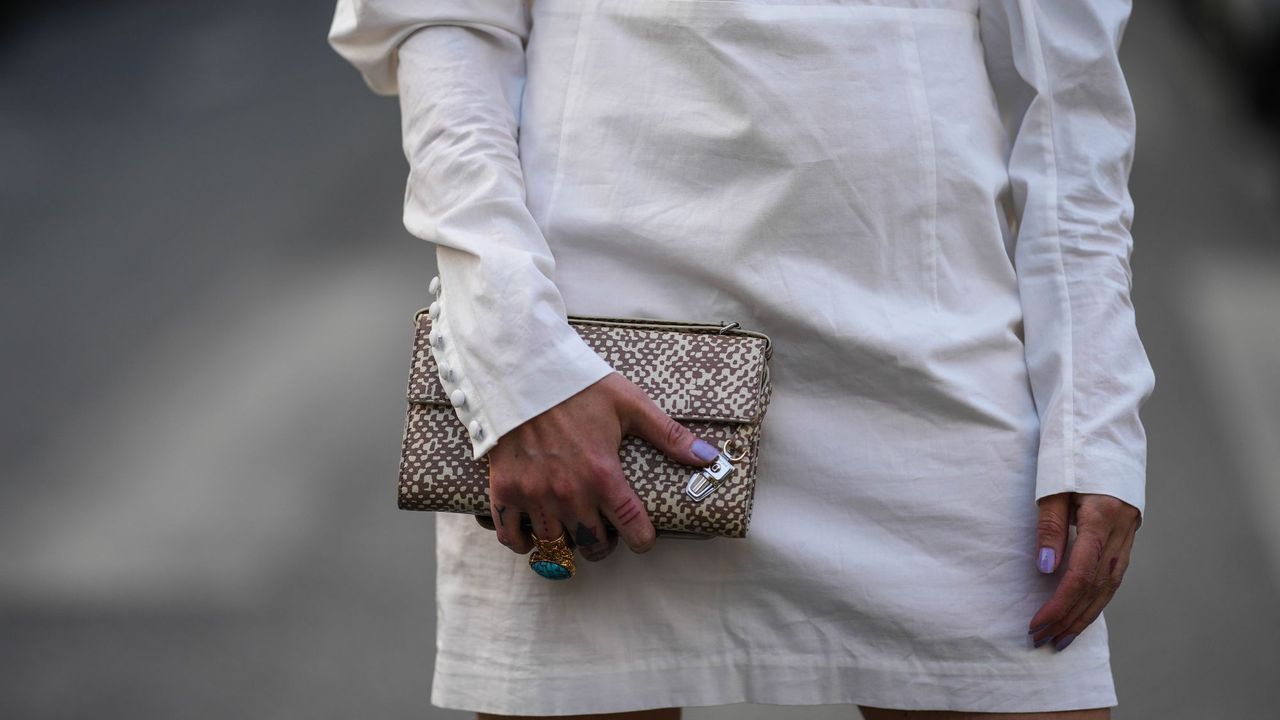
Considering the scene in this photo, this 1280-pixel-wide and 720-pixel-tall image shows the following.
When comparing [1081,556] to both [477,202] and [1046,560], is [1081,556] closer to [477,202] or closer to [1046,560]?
[1046,560]

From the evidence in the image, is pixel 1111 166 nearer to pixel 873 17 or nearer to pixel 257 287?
pixel 873 17

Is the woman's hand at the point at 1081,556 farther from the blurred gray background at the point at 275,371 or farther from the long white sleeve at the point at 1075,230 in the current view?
the blurred gray background at the point at 275,371

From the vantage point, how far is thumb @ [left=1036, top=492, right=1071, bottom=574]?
0.72m

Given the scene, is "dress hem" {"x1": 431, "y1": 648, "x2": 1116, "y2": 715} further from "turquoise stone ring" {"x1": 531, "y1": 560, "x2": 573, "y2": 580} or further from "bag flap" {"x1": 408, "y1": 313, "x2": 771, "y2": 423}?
"bag flap" {"x1": 408, "y1": 313, "x2": 771, "y2": 423}

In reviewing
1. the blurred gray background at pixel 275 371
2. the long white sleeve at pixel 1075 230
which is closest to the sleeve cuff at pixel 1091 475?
the long white sleeve at pixel 1075 230

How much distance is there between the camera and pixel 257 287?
2701 millimetres

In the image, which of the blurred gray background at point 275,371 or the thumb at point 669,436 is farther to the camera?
the blurred gray background at point 275,371

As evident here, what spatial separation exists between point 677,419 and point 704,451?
32 millimetres

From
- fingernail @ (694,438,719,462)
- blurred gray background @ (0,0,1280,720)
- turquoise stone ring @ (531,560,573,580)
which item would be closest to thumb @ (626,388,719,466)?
fingernail @ (694,438,719,462)

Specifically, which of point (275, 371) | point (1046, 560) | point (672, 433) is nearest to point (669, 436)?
point (672, 433)

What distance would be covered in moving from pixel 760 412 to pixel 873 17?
0.93 feet

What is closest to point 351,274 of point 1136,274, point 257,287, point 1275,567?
point 257,287

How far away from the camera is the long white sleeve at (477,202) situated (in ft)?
2.15

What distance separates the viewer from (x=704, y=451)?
26.0 inches
